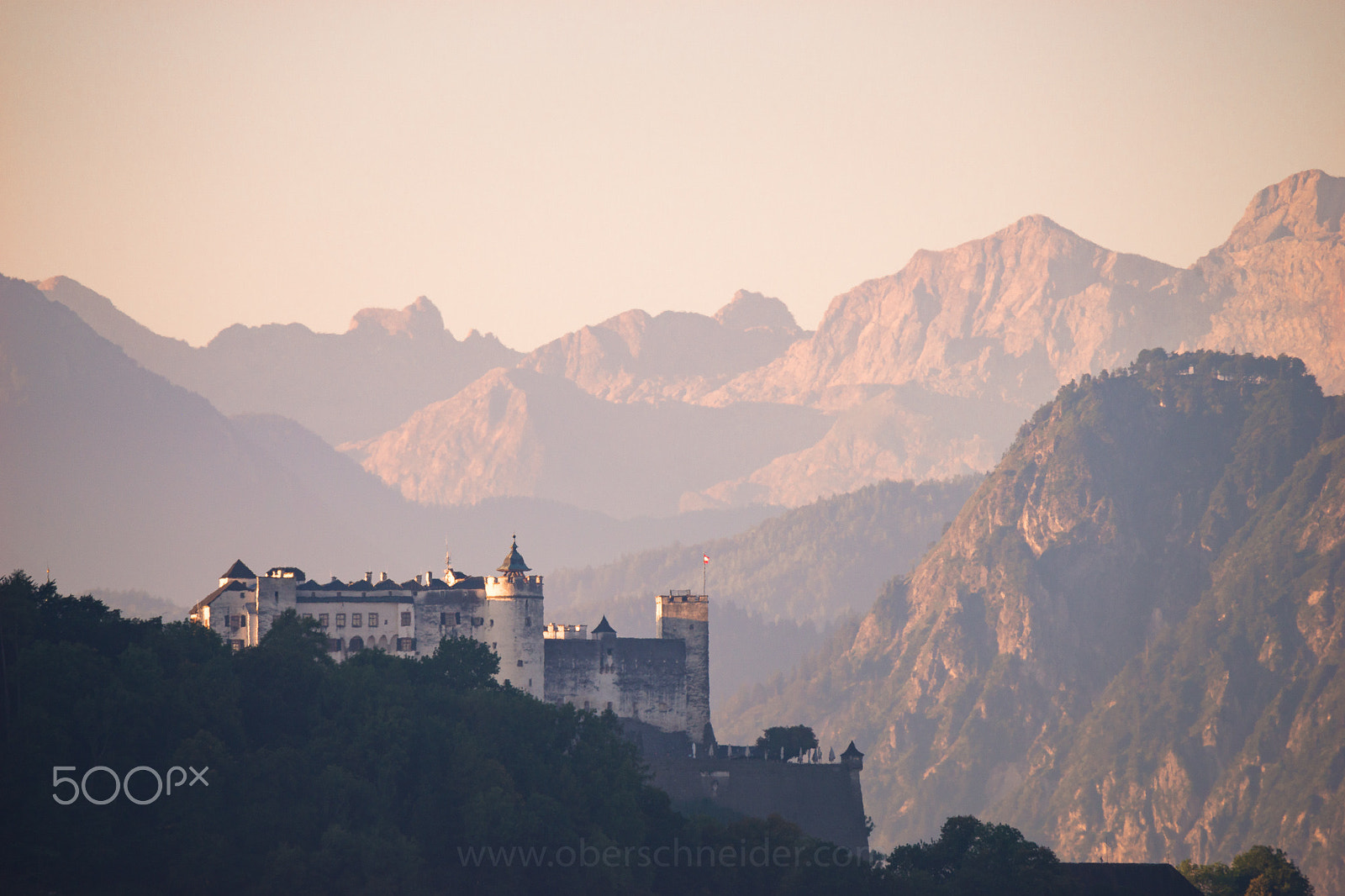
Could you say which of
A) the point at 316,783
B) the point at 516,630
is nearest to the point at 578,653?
the point at 516,630

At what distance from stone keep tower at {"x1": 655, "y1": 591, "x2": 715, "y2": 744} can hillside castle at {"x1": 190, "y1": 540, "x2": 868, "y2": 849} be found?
0.52 feet

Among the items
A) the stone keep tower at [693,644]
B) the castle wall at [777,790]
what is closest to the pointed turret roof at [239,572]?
the castle wall at [777,790]

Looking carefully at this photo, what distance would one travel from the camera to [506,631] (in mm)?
182500

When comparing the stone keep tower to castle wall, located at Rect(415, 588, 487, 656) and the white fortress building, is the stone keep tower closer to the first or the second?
the white fortress building

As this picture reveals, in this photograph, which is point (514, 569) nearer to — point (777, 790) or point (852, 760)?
point (777, 790)

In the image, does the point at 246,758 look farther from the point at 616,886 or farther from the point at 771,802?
the point at 771,802

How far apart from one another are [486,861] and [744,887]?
2137cm

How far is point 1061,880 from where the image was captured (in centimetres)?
16762

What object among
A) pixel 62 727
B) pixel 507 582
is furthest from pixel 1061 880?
pixel 62 727

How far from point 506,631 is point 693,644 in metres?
20.0

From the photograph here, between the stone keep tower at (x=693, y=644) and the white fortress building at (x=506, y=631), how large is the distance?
11 cm

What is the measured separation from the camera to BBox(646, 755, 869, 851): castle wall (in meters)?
182

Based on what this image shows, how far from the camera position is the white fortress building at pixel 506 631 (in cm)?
17500

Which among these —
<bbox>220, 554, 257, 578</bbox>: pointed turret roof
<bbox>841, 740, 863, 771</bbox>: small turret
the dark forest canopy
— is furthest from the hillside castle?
the dark forest canopy
